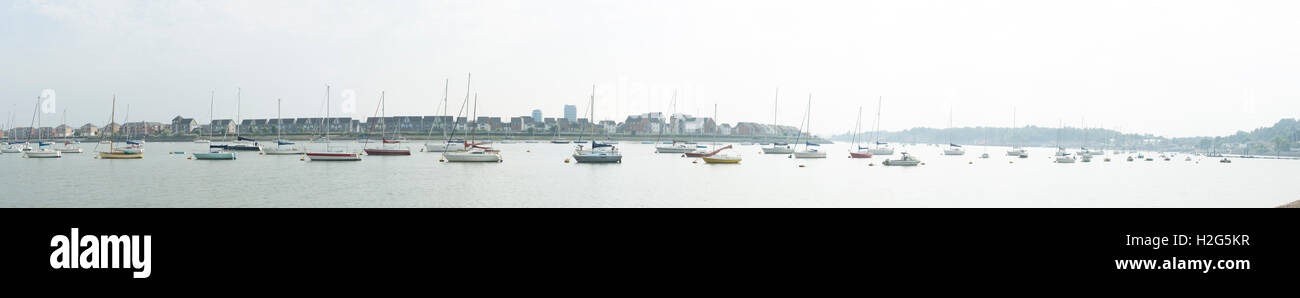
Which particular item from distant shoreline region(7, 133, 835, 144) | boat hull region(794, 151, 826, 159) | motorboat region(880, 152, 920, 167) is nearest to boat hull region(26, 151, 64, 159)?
distant shoreline region(7, 133, 835, 144)

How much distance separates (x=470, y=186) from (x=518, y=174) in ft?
30.4

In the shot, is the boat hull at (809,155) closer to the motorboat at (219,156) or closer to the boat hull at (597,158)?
the boat hull at (597,158)

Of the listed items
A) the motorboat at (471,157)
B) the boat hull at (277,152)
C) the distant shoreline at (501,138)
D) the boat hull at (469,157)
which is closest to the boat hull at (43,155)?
the boat hull at (277,152)

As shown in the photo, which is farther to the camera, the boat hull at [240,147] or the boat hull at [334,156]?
the boat hull at [240,147]

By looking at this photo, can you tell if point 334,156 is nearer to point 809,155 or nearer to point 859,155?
point 809,155

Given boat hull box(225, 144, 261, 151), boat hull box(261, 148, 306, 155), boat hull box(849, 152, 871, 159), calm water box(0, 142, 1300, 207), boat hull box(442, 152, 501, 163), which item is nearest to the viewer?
calm water box(0, 142, 1300, 207)

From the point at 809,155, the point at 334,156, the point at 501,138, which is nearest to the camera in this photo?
the point at 334,156

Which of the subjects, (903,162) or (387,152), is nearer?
(903,162)

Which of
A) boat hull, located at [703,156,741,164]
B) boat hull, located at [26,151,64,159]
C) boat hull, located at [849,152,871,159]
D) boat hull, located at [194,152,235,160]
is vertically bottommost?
boat hull, located at [26,151,64,159]

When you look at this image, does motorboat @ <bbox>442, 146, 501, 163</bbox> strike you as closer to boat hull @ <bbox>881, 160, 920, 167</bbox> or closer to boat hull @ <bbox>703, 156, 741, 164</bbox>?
boat hull @ <bbox>703, 156, 741, 164</bbox>

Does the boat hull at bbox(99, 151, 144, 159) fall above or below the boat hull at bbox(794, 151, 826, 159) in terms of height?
below

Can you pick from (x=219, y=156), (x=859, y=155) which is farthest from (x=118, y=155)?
(x=859, y=155)

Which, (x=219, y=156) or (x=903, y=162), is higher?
(x=903, y=162)
